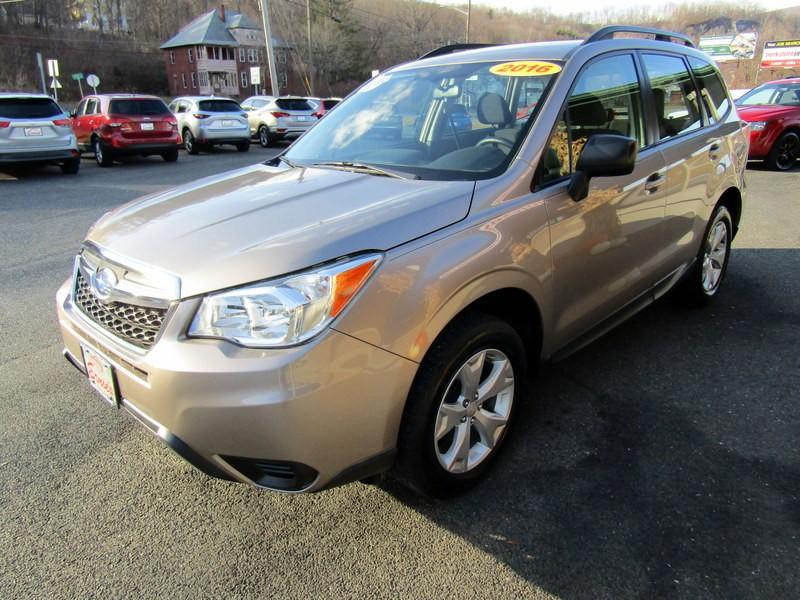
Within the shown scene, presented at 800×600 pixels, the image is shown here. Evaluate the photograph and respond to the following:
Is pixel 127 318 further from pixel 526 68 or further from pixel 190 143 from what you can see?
pixel 190 143

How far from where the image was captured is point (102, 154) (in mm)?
14188

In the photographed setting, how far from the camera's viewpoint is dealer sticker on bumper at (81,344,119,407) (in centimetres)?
224

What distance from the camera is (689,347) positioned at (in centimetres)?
395

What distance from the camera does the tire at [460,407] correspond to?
2176 millimetres

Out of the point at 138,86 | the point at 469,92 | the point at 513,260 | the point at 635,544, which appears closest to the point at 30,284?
the point at 469,92

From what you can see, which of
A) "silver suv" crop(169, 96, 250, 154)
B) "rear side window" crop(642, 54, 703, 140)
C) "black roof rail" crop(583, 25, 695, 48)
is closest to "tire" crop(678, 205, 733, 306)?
"rear side window" crop(642, 54, 703, 140)

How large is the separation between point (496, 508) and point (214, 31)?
77246mm

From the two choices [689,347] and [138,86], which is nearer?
[689,347]

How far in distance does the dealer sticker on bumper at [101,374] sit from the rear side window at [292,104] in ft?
59.8

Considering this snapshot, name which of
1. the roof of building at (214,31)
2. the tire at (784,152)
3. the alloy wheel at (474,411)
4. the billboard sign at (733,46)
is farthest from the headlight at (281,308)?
the roof of building at (214,31)

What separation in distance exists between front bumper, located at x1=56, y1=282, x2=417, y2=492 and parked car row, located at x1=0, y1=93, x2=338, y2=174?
1175cm

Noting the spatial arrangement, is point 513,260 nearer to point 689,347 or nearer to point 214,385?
point 214,385

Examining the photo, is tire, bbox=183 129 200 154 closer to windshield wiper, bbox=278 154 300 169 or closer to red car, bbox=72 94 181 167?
red car, bbox=72 94 181 167

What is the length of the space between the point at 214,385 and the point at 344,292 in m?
0.50
